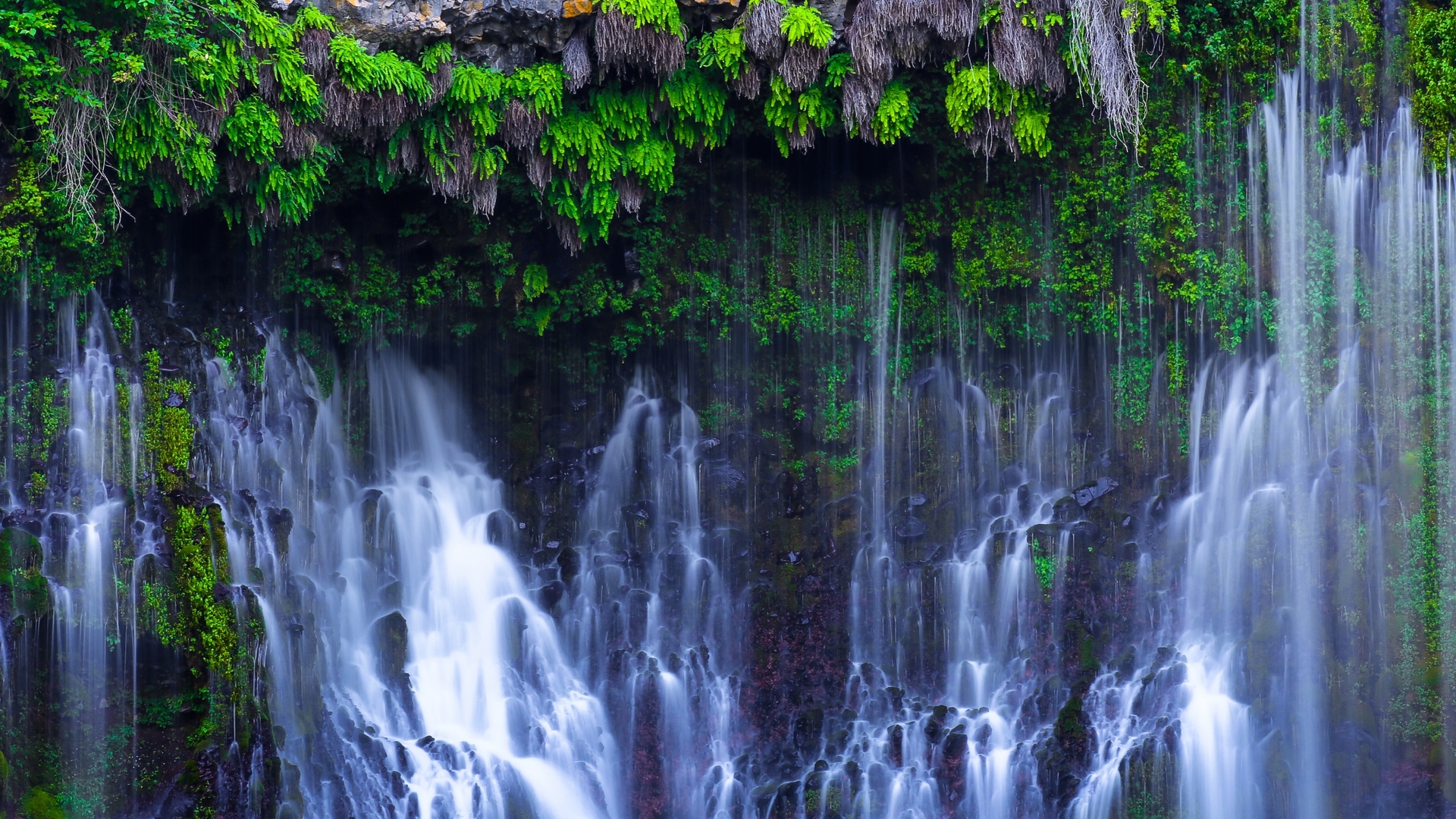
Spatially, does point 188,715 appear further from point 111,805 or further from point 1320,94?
point 1320,94

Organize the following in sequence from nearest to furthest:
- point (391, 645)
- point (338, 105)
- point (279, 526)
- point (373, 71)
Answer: point (373, 71)
point (338, 105)
point (279, 526)
point (391, 645)

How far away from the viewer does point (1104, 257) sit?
13625 mm

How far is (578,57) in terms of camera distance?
1136cm

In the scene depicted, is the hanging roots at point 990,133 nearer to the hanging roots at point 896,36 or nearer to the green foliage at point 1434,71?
the hanging roots at point 896,36

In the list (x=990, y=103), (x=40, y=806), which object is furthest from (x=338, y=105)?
(x=40, y=806)

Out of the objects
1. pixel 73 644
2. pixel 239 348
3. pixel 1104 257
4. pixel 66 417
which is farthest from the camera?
pixel 1104 257

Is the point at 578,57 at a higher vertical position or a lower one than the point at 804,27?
lower

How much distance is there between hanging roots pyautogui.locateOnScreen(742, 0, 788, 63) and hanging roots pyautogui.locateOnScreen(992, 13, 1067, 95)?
6.60ft

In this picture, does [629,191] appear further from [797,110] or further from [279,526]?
[279,526]

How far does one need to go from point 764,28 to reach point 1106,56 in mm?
3200

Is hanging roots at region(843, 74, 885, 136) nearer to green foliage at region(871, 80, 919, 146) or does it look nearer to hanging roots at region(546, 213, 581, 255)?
green foliage at region(871, 80, 919, 146)

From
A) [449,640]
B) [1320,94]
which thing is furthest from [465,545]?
[1320,94]

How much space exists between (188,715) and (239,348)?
3.74 m

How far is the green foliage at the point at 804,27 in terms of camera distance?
11305 mm
